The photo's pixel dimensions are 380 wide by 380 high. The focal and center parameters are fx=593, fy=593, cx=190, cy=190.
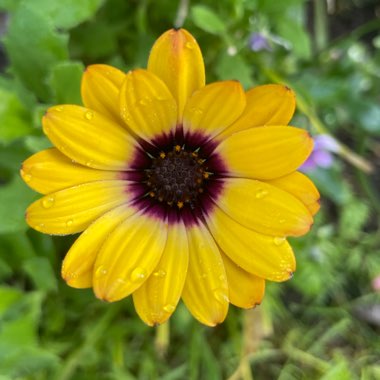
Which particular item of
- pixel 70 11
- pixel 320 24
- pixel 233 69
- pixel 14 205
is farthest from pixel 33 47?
pixel 320 24

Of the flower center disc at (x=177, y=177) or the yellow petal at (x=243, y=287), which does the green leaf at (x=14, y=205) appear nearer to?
the flower center disc at (x=177, y=177)

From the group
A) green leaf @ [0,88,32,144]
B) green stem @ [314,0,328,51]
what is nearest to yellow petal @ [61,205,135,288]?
green leaf @ [0,88,32,144]

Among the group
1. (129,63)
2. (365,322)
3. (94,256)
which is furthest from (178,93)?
(365,322)

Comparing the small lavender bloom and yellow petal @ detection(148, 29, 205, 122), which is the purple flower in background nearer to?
the small lavender bloom

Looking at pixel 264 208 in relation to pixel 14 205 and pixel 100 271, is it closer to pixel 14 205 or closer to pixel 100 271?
pixel 100 271

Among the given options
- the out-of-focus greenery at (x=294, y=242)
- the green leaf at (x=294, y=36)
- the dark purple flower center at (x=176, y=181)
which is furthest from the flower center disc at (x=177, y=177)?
the green leaf at (x=294, y=36)

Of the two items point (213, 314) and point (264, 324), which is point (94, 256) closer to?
point (213, 314)
